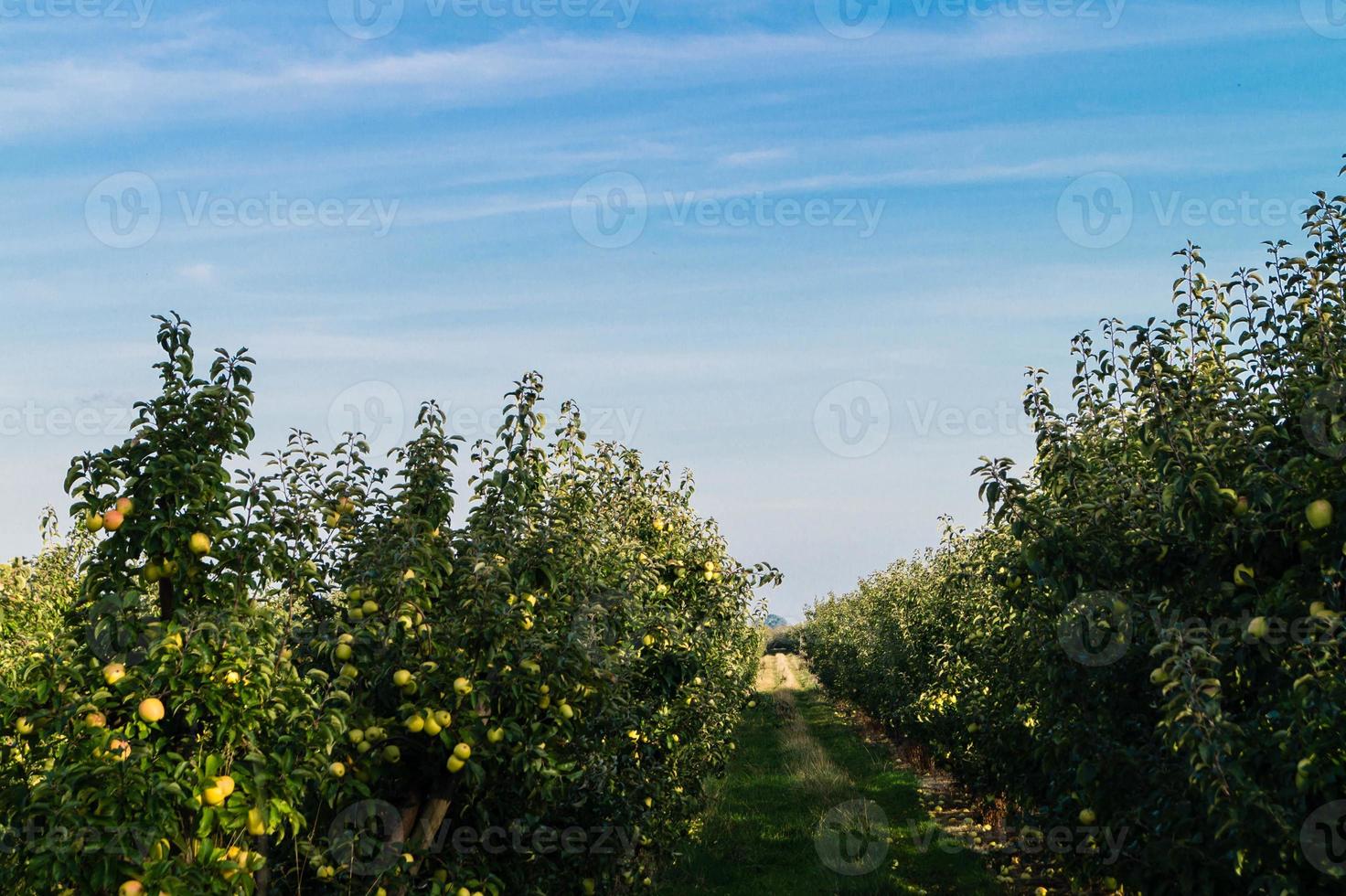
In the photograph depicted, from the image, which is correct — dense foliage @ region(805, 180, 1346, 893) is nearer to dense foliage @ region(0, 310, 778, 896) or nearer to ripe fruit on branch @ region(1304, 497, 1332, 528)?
ripe fruit on branch @ region(1304, 497, 1332, 528)

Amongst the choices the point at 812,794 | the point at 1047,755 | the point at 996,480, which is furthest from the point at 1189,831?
the point at 812,794

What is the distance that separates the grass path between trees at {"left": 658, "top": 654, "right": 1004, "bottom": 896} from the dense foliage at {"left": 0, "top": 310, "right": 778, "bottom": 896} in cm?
442

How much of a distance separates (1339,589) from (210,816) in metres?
5.24

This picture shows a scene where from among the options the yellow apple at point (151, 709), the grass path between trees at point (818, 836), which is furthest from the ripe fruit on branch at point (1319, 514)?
the grass path between trees at point (818, 836)

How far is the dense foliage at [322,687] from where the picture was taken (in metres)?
4.39

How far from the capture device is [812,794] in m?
17.1

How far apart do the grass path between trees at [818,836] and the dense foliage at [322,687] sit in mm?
4424

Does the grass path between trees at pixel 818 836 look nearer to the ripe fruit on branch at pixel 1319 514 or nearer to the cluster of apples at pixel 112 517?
the ripe fruit on branch at pixel 1319 514

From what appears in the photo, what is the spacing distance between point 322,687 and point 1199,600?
492 cm

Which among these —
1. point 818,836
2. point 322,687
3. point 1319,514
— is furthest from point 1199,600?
point 818,836

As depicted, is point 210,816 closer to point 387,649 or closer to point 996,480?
point 387,649

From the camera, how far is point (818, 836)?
13781mm

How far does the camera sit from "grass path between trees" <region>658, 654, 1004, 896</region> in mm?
11547

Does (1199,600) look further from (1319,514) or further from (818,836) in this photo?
(818,836)
